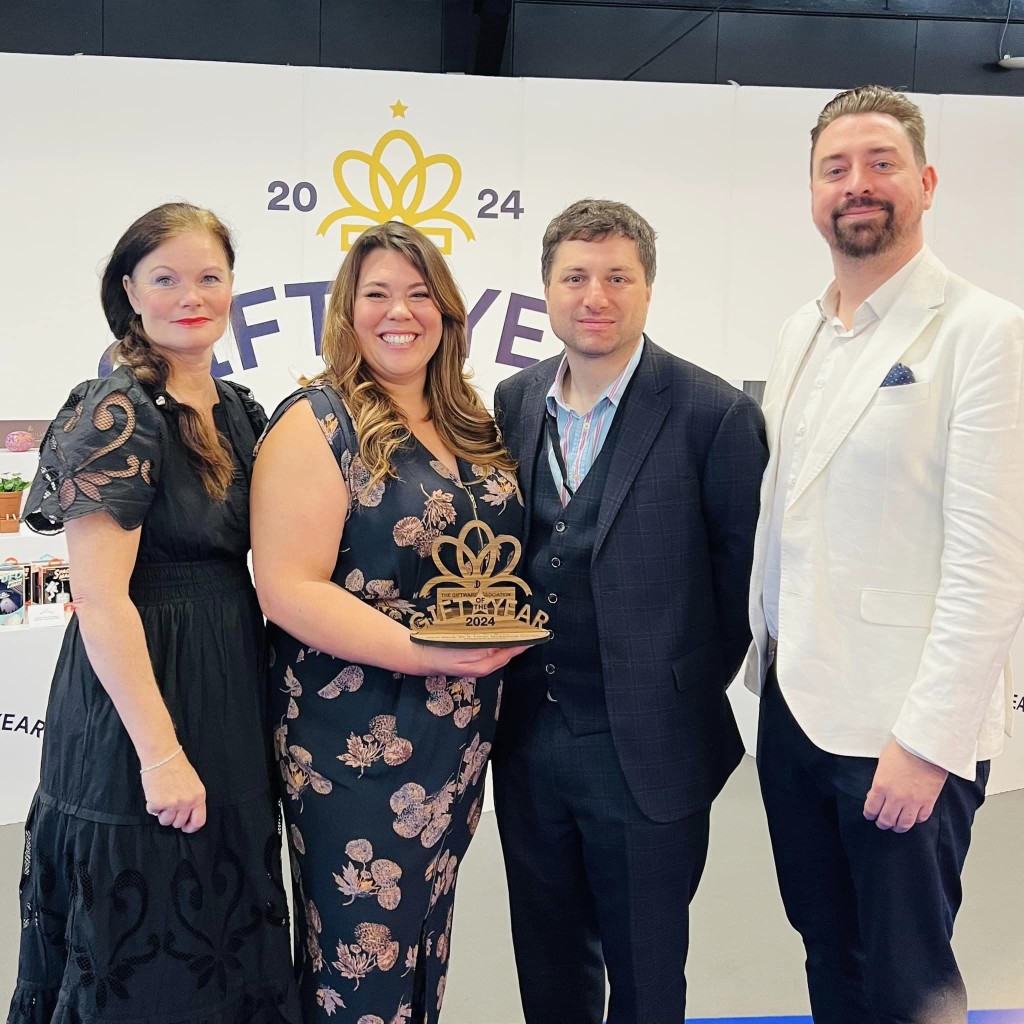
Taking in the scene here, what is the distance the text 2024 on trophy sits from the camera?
5.48 ft

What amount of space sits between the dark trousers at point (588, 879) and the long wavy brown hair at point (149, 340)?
31.6 inches

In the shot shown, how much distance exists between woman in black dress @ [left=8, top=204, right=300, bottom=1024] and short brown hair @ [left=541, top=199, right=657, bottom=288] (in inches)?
26.5

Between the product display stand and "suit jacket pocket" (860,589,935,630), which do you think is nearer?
"suit jacket pocket" (860,589,935,630)

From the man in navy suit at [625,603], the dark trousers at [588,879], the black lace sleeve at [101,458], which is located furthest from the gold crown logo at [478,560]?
the black lace sleeve at [101,458]

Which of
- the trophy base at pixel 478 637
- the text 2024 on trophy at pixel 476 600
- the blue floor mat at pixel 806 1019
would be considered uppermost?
the text 2024 on trophy at pixel 476 600

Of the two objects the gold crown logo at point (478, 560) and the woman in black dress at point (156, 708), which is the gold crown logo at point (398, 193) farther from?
the gold crown logo at point (478, 560)

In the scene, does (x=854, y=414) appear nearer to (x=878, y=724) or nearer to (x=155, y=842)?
(x=878, y=724)

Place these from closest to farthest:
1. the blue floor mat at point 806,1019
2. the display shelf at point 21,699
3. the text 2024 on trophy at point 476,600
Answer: the text 2024 on trophy at point 476,600
the blue floor mat at point 806,1019
the display shelf at point 21,699

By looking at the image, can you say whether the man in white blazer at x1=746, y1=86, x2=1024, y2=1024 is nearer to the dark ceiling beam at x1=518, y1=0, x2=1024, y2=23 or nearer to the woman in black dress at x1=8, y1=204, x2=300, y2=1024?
the woman in black dress at x1=8, y1=204, x2=300, y2=1024

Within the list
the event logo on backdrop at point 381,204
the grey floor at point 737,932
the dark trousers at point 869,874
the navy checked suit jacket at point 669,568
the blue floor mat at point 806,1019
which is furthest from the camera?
the event logo on backdrop at point 381,204

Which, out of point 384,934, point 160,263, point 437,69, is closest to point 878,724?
point 384,934

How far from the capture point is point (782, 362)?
6.75 ft

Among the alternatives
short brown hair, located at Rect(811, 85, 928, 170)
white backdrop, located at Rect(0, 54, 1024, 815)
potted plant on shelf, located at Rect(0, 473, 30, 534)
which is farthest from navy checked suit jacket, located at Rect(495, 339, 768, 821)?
potted plant on shelf, located at Rect(0, 473, 30, 534)

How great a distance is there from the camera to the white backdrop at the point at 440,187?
3.81m
